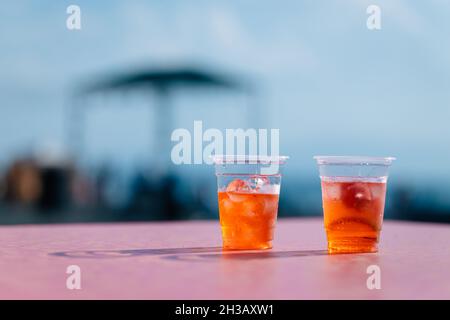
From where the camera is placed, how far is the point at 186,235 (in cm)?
171

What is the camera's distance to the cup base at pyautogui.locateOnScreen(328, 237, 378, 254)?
1.30 meters

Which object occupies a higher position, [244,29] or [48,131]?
[244,29]

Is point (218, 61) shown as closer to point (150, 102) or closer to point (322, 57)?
point (150, 102)

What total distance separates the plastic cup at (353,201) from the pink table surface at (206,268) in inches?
2.1

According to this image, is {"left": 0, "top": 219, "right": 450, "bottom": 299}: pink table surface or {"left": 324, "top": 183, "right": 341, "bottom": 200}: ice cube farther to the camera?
{"left": 324, "top": 183, "right": 341, "bottom": 200}: ice cube

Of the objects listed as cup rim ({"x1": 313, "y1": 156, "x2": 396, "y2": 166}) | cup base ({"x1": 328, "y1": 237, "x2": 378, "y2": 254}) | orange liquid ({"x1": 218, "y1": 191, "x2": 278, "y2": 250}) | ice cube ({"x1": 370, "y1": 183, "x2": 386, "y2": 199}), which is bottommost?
cup base ({"x1": 328, "y1": 237, "x2": 378, "y2": 254})

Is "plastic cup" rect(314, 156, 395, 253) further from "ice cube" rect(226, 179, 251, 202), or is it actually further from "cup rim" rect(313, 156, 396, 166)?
"ice cube" rect(226, 179, 251, 202)

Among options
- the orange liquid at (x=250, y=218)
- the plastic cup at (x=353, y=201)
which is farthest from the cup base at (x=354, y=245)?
the orange liquid at (x=250, y=218)

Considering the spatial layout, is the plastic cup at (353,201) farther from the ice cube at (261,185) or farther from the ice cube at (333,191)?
the ice cube at (261,185)

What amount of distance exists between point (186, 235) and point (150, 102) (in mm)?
6753

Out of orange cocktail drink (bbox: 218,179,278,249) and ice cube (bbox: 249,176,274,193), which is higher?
ice cube (bbox: 249,176,274,193)

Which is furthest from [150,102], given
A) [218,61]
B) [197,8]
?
[197,8]

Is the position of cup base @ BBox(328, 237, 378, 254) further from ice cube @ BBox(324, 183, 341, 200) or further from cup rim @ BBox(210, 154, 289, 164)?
cup rim @ BBox(210, 154, 289, 164)

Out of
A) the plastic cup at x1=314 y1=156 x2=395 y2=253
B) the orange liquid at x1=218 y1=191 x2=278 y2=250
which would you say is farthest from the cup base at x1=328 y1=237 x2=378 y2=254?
the orange liquid at x1=218 y1=191 x2=278 y2=250
